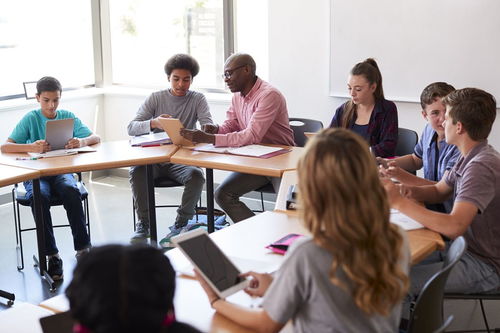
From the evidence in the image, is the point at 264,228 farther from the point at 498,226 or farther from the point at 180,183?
the point at 180,183

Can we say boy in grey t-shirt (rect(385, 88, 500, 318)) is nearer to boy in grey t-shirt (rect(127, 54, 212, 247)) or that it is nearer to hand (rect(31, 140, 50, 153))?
boy in grey t-shirt (rect(127, 54, 212, 247))

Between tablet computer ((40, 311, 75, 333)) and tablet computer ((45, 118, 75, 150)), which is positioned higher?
tablet computer ((45, 118, 75, 150))

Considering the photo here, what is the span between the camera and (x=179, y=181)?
4328 mm

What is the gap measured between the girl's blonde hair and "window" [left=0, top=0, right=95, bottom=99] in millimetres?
4601

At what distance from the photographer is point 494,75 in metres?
4.28

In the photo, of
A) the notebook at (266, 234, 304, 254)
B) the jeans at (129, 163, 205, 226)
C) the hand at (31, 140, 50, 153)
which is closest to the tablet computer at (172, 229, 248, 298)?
the notebook at (266, 234, 304, 254)

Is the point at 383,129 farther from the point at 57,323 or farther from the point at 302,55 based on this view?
the point at 57,323

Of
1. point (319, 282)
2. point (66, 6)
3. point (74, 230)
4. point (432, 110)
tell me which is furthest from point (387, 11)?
point (319, 282)

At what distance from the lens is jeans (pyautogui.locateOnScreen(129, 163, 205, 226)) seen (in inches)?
171

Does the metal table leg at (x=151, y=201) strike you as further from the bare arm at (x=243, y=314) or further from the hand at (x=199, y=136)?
the bare arm at (x=243, y=314)

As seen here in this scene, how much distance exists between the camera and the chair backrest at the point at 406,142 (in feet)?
12.6

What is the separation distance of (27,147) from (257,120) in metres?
1.42

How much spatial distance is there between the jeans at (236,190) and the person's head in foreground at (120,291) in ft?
9.71

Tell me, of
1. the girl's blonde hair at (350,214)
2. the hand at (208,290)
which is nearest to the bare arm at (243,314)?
the hand at (208,290)
